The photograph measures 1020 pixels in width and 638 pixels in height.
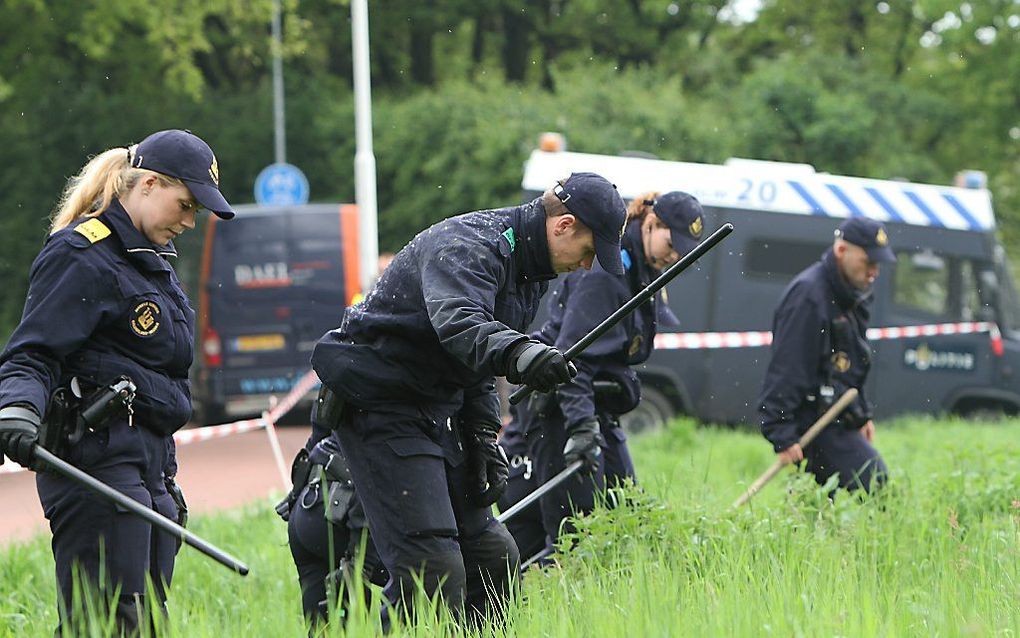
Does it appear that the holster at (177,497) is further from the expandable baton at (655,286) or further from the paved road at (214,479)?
the paved road at (214,479)

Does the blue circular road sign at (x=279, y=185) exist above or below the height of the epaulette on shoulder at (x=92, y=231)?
below

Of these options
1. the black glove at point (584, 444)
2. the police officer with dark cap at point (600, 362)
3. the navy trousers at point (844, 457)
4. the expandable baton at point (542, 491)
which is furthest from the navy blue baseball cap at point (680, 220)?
the navy trousers at point (844, 457)

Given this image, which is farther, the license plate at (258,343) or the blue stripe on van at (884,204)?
the license plate at (258,343)

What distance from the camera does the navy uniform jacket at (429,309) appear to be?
4398 millimetres

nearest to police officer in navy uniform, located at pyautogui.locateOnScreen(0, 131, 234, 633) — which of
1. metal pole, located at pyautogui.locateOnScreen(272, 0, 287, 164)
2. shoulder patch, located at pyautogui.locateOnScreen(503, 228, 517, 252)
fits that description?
shoulder patch, located at pyautogui.locateOnScreen(503, 228, 517, 252)

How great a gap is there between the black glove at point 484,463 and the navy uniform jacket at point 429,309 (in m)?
0.20

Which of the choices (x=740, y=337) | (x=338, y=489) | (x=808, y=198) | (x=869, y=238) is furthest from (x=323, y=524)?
(x=808, y=198)

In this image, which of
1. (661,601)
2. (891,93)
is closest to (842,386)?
(661,601)

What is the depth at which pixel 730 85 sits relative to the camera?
29688 millimetres

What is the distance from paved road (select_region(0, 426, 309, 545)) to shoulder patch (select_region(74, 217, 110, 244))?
2584mm

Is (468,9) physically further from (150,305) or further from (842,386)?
(150,305)

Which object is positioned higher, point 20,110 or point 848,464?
point 20,110

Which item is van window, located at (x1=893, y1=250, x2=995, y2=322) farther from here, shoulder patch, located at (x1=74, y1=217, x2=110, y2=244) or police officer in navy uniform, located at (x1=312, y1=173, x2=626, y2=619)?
shoulder patch, located at (x1=74, y1=217, x2=110, y2=244)

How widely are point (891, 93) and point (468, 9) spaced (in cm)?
1022
